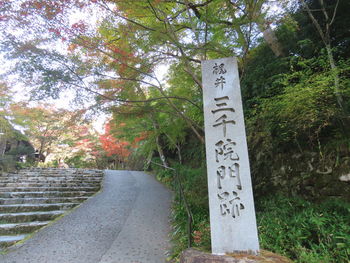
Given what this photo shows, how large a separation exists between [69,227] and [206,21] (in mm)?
5631

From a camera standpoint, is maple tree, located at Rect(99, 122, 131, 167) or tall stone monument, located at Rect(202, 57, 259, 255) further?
maple tree, located at Rect(99, 122, 131, 167)

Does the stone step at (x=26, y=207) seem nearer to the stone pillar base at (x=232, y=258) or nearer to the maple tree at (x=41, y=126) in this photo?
the stone pillar base at (x=232, y=258)

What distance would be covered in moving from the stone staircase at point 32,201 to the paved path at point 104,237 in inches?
14.3

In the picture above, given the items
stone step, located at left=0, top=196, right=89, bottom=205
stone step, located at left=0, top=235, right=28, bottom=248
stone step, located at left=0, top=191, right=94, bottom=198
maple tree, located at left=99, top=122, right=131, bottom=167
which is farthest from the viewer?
maple tree, located at left=99, top=122, right=131, bottom=167

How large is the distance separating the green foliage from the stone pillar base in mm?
281

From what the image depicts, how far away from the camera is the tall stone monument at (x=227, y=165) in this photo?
2.72m

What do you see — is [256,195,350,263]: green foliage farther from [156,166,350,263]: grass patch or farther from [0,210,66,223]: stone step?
[0,210,66,223]: stone step

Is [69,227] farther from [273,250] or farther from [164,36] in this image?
[164,36]

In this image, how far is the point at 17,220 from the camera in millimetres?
4711

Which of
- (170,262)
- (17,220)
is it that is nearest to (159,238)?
(170,262)

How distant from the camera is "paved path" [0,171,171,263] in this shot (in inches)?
132

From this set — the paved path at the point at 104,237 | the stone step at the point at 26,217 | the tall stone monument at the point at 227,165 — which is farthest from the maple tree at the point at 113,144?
the tall stone monument at the point at 227,165

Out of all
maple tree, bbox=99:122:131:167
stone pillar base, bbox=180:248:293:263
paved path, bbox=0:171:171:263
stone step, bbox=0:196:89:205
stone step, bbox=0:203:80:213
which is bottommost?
paved path, bbox=0:171:171:263

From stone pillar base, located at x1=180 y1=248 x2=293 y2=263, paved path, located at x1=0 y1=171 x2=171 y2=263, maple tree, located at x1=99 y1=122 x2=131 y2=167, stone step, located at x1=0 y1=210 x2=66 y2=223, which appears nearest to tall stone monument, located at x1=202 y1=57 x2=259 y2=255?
stone pillar base, located at x1=180 y1=248 x2=293 y2=263
